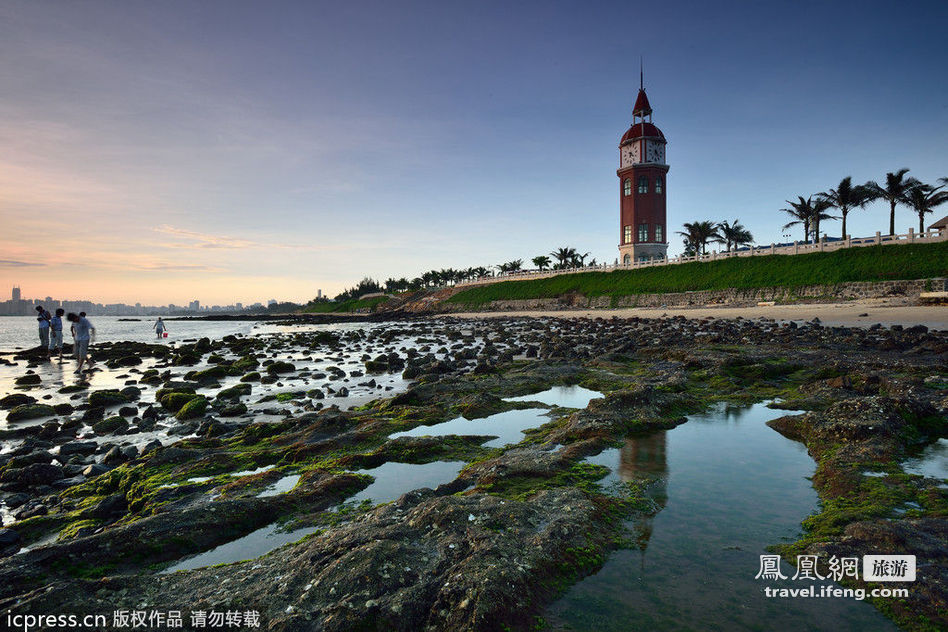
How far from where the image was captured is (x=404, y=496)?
4633mm

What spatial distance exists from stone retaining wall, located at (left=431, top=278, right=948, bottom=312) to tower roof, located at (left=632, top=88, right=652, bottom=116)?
36.7m

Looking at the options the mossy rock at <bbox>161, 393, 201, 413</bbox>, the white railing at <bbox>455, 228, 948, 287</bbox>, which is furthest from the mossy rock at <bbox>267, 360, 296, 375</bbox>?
the white railing at <bbox>455, 228, 948, 287</bbox>

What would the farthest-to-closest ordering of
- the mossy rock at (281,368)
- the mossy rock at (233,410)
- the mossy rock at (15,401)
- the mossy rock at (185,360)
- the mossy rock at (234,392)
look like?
1. the mossy rock at (185,360)
2. the mossy rock at (281,368)
3. the mossy rock at (234,392)
4. the mossy rock at (15,401)
5. the mossy rock at (233,410)

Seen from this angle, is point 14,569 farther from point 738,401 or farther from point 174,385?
point 174,385

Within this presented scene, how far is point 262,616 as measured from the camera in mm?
2945

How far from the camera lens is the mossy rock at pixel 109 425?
9.22 meters

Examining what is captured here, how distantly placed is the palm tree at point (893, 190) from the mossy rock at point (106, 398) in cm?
6719

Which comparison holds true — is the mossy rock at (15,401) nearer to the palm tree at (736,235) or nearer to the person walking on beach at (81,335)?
the person walking on beach at (81,335)

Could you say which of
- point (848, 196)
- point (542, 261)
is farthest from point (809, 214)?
point (542, 261)

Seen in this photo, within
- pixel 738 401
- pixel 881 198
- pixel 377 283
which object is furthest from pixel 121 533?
pixel 377 283

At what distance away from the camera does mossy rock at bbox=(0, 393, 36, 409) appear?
12156 mm

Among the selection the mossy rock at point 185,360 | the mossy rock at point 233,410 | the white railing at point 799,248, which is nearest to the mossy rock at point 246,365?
the mossy rock at point 185,360

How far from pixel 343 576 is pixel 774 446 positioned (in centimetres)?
600

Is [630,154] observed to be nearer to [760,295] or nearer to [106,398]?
[760,295]
